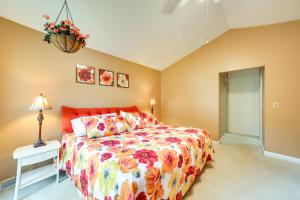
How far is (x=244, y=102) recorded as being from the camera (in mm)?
4426

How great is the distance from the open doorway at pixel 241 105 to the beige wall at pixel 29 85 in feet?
12.7

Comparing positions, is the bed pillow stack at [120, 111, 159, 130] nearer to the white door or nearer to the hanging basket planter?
the hanging basket planter

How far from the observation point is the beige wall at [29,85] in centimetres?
184

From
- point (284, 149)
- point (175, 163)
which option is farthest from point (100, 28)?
point (284, 149)

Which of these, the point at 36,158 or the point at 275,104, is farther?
the point at 275,104

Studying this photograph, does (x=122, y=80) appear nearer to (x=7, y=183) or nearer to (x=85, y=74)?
(x=85, y=74)

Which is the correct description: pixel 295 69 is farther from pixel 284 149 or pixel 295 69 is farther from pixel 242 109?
pixel 242 109

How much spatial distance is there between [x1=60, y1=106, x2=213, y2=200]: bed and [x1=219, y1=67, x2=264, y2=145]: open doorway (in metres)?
2.94

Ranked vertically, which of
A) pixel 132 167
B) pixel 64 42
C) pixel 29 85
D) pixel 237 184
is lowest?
pixel 237 184

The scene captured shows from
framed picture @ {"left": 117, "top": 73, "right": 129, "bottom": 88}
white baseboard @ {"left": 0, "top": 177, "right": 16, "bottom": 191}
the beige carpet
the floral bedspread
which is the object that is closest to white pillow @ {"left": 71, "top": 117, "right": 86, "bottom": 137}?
the floral bedspread

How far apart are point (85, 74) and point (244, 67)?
11.8 ft

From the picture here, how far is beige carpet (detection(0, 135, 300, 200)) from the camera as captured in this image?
1.65 meters

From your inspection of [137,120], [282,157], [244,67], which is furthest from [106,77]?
[282,157]

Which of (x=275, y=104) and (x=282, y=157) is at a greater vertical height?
(x=275, y=104)
